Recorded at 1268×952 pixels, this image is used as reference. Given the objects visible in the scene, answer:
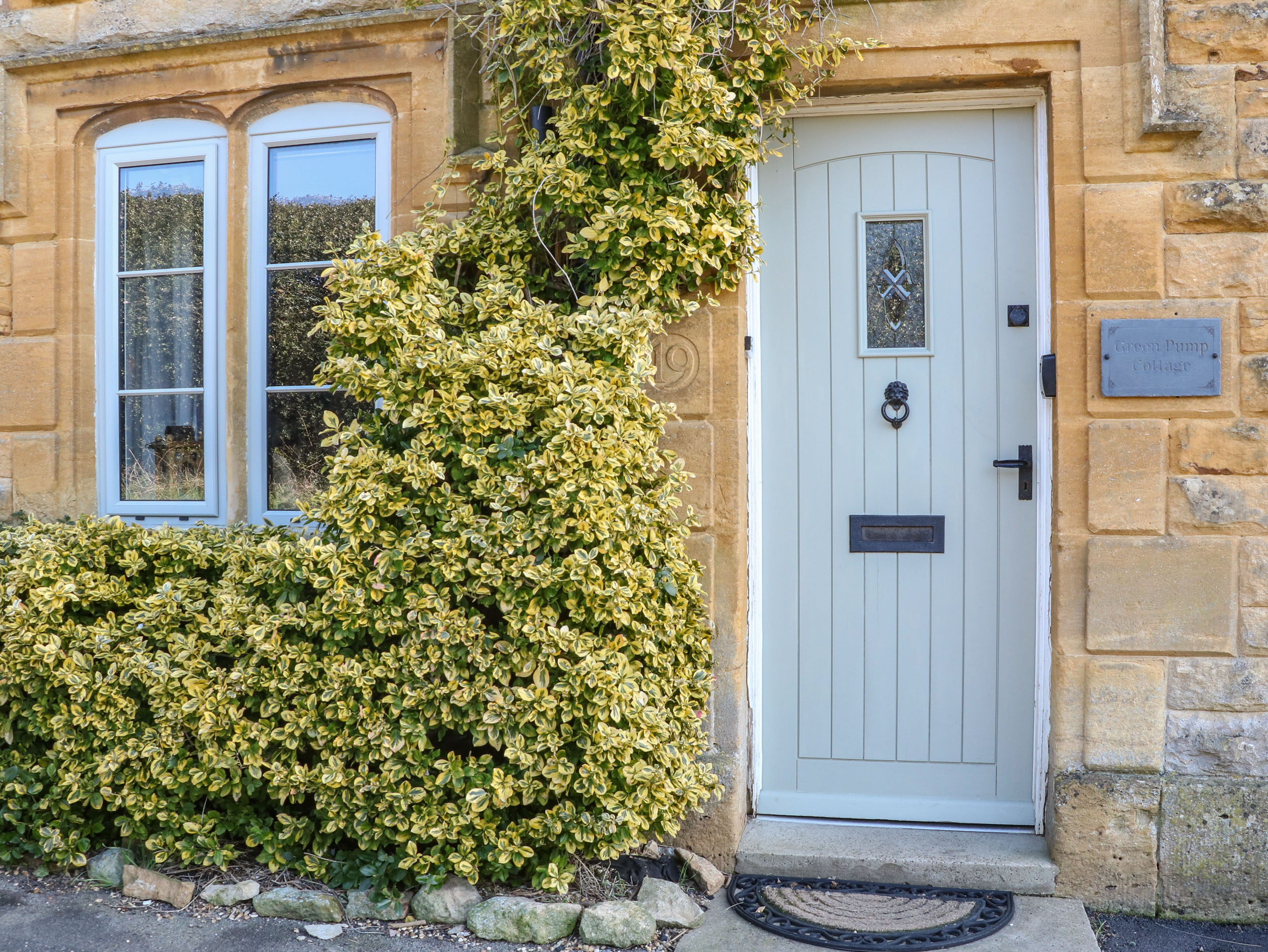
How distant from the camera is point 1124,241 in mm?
3299

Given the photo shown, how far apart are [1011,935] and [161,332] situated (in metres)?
4.23

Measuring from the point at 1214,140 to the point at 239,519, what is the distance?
4080 millimetres

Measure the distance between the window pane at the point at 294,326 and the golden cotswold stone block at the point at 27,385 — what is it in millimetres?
1037

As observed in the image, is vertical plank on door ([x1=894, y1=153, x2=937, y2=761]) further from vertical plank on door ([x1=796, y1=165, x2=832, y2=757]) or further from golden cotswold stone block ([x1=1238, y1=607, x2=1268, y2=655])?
golden cotswold stone block ([x1=1238, y1=607, x2=1268, y2=655])

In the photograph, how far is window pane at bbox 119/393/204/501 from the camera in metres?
4.34

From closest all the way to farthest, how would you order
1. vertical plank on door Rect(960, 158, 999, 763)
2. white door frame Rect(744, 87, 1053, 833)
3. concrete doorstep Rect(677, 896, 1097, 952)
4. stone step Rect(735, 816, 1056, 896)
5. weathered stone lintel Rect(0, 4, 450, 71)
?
concrete doorstep Rect(677, 896, 1097, 952), stone step Rect(735, 816, 1056, 896), white door frame Rect(744, 87, 1053, 833), vertical plank on door Rect(960, 158, 999, 763), weathered stone lintel Rect(0, 4, 450, 71)

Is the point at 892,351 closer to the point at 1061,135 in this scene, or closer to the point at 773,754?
the point at 1061,135

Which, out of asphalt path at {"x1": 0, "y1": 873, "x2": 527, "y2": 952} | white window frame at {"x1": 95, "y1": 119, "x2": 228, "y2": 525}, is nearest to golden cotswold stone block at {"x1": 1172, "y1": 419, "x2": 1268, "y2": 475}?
asphalt path at {"x1": 0, "y1": 873, "x2": 527, "y2": 952}

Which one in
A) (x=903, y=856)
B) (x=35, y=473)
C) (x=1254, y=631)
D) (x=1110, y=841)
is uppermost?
(x=35, y=473)

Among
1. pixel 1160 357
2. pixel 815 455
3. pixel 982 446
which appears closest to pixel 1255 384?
pixel 1160 357

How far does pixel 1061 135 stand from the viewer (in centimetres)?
334

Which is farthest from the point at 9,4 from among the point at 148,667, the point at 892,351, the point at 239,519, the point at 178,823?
the point at 892,351

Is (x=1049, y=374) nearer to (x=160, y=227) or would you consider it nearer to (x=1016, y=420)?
(x=1016, y=420)

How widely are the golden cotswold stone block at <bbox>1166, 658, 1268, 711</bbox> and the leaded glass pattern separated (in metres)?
1.47
